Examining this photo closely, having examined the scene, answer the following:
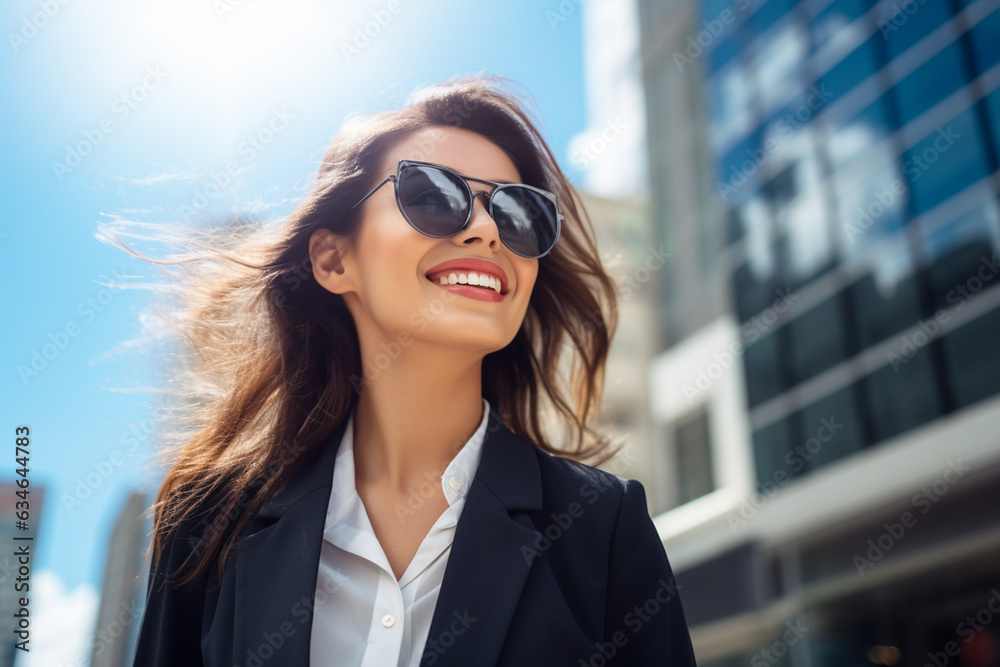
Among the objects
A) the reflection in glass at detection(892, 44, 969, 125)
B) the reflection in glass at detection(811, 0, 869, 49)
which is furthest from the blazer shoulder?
the reflection in glass at detection(811, 0, 869, 49)

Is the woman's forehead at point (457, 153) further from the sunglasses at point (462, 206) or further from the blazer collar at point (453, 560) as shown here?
the blazer collar at point (453, 560)

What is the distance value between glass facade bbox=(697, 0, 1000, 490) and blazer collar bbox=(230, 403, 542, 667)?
10.1 meters

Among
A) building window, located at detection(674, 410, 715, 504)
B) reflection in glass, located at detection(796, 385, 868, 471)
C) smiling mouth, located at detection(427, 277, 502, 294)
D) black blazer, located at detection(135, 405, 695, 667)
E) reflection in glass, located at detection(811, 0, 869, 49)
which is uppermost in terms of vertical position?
reflection in glass, located at detection(811, 0, 869, 49)

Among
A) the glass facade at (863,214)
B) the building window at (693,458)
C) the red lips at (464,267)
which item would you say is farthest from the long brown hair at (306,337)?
the building window at (693,458)

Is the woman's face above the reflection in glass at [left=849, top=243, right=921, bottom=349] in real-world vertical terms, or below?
below

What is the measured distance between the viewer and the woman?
65.9 inches

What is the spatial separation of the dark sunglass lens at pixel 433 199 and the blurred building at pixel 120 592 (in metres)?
1.92

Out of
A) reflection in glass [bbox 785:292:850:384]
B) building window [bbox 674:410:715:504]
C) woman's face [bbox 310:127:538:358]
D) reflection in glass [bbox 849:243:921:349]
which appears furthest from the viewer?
building window [bbox 674:410:715:504]

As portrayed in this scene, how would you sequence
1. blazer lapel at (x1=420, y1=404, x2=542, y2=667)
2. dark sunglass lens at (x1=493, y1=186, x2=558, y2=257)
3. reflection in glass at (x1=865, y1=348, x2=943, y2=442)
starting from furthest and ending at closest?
reflection in glass at (x1=865, y1=348, x2=943, y2=442) < dark sunglass lens at (x1=493, y1=186, x2=558, y2=257) < blazer lapel at (x1=420, y1=404, x2=542, y2=667)

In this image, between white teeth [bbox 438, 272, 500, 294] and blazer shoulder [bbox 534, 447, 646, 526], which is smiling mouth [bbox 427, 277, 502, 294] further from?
blazer shoulder [bbox 534, 447, 646, 526]

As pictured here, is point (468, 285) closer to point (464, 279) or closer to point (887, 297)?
point (464, 279)

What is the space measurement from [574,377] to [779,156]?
525 inches

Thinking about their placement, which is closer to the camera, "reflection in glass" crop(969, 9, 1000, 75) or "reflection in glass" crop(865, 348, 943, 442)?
"reflection in glass" crop(969, 9, 1000, 75)

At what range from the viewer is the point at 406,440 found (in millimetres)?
2016
